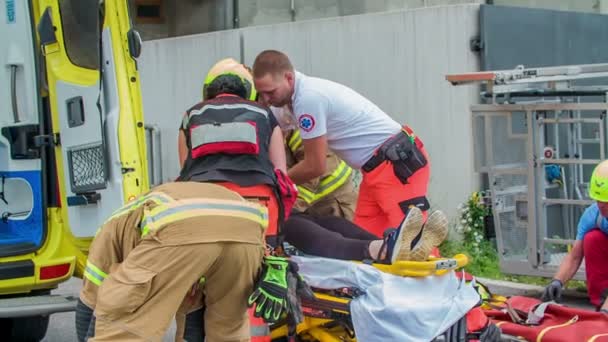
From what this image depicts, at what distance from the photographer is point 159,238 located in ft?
11.8

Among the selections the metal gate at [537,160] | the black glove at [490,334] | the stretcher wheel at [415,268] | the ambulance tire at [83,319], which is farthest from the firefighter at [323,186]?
the ambulance tire at [83,319]

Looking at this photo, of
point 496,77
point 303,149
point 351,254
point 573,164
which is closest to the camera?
point 351,254

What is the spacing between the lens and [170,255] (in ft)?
11.8

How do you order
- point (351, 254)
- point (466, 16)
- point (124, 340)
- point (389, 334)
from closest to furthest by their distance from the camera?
1. point (124, 340)
2. point (389, 334)
3. point (351, 254)
4. point (466, 16)

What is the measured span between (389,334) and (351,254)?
0.47 metres

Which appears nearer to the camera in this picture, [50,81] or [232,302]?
[232,302]

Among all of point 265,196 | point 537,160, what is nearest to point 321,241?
point 265,196

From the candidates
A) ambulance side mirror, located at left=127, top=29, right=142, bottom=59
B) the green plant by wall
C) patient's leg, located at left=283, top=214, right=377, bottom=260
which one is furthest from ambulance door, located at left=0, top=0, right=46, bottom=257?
the green plant by wall

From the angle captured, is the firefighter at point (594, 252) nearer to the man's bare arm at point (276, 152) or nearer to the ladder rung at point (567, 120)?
the ladder rung at point (567, 120)

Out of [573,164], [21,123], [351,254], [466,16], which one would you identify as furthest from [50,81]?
[466,16]

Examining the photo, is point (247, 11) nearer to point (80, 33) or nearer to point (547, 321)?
point (80, 33)

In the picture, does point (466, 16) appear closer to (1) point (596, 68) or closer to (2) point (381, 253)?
(1) point (596, 68)

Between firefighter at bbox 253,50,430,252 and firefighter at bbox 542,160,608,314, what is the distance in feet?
2.96

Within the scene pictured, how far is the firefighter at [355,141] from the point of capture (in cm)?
501
